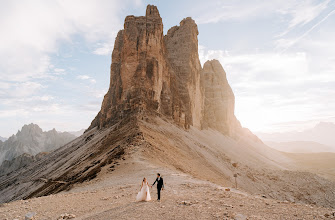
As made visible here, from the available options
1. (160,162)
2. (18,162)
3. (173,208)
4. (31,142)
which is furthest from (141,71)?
(31,142)

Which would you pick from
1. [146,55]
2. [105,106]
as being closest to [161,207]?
[146,55]

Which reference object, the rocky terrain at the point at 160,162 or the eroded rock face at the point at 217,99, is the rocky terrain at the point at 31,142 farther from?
the eroded rock face at the point at 217,99

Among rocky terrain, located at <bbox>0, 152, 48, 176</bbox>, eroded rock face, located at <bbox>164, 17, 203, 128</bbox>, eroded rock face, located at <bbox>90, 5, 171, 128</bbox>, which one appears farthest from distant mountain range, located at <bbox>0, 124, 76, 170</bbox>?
eroded rock face, located at <bbox>90, 5, 171, 128</bbox>

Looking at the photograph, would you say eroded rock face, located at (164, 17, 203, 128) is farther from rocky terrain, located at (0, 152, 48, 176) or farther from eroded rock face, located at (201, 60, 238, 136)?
rocky terrain, located at (0, 152, 48, 176)

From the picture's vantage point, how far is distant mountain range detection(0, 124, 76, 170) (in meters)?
127

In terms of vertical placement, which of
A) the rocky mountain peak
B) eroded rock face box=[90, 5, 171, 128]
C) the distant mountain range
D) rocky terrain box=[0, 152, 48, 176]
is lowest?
rocky terrain box=[0, 152, 48, 176]

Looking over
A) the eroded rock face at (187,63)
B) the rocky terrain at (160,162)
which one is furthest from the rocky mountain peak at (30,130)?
the eroded rock face at (187,63)

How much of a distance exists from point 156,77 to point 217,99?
156 feet

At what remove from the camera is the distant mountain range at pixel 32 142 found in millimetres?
126625

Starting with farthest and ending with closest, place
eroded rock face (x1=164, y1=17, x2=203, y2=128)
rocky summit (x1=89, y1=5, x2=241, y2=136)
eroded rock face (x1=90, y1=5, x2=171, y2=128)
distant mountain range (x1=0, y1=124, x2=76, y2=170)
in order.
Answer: distant mountain range (x1=0, y1=124, x2=76, y2=170) < eroded rock face (x1=164, y1=17, x2=203, y2=128) < rocky summit (x1=89, y1=5, x2=241, y2=136) < eroded rock face (x1=90, y1=5, x2=171, y2=128)

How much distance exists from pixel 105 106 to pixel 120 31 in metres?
24.4

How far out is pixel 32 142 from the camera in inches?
5374

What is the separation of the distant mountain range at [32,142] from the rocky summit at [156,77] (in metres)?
87.2

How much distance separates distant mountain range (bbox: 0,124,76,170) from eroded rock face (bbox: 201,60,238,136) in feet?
302
